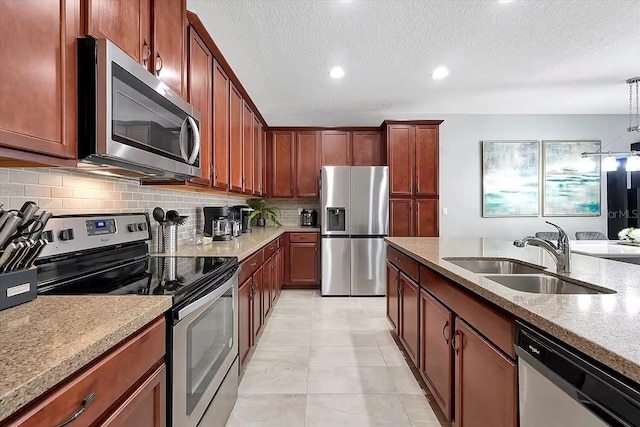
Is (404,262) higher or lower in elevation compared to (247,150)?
lower

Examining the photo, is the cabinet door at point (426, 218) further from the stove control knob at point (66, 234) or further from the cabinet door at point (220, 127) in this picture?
the stove control knob at point (66, 234)

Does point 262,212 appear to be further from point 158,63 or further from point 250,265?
point 158,63

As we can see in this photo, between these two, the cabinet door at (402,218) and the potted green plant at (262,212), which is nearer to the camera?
the cabinet door at (402,218)

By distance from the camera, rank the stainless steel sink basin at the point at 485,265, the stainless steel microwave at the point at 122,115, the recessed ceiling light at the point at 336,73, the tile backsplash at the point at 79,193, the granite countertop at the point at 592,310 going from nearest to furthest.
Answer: the granite countertop at the point at 592,310 < the stainless steel microwave at the point at 122,115 < the tile backsplash at the point at 79,193 < the stainless steel sink basin at the point at 485,265 < the recessed ceiling light at the point at 336,73

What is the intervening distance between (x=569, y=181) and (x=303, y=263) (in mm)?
4273

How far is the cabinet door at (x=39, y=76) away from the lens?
0.81m

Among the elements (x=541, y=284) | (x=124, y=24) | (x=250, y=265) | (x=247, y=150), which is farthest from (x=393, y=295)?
(x=124, y=24)

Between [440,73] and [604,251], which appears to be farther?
[440,73]

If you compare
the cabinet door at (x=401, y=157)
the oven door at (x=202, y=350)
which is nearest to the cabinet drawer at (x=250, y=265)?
the oven door at (x=202, y=350)

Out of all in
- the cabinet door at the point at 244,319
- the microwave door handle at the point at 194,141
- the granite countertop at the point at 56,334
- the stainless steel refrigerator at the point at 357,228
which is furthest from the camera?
the stainless steel refrigerator at the point at 357,228

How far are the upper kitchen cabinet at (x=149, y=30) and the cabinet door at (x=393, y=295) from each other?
211 centimetres

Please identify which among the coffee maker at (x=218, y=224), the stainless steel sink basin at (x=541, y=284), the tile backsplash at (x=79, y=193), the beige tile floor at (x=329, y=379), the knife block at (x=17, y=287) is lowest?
the beige tile floor at (x=329, y=379)

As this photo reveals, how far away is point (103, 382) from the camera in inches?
29.3

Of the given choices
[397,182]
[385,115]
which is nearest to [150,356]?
[397,182]
